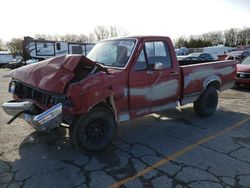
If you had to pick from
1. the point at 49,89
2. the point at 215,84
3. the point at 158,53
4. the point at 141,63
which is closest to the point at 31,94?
the point at 49,89

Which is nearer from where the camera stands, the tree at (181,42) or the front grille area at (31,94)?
the front grille area at (31,94)

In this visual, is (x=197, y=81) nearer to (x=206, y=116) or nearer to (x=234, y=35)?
(x=206, y=116)

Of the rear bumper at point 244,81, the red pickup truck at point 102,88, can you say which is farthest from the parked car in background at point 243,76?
the red pickup truck at point 102,88

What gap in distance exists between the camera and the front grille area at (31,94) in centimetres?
429

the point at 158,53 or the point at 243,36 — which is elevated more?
the point at 243,36

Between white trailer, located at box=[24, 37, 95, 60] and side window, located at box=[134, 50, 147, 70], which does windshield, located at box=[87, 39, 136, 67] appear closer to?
side window, located at box=[134, 50, 147, 70]

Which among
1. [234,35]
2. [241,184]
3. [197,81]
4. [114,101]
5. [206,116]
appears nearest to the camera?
[241,184]

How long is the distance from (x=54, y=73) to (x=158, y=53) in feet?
7.89

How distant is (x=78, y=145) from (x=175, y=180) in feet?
5.59

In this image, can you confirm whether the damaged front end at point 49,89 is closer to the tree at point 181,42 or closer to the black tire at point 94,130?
the black tire at point 94,130

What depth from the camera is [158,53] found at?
5555 mm

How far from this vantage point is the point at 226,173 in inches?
155

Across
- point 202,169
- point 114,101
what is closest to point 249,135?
point 202,169

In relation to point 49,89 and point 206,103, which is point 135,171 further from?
point 206,103
